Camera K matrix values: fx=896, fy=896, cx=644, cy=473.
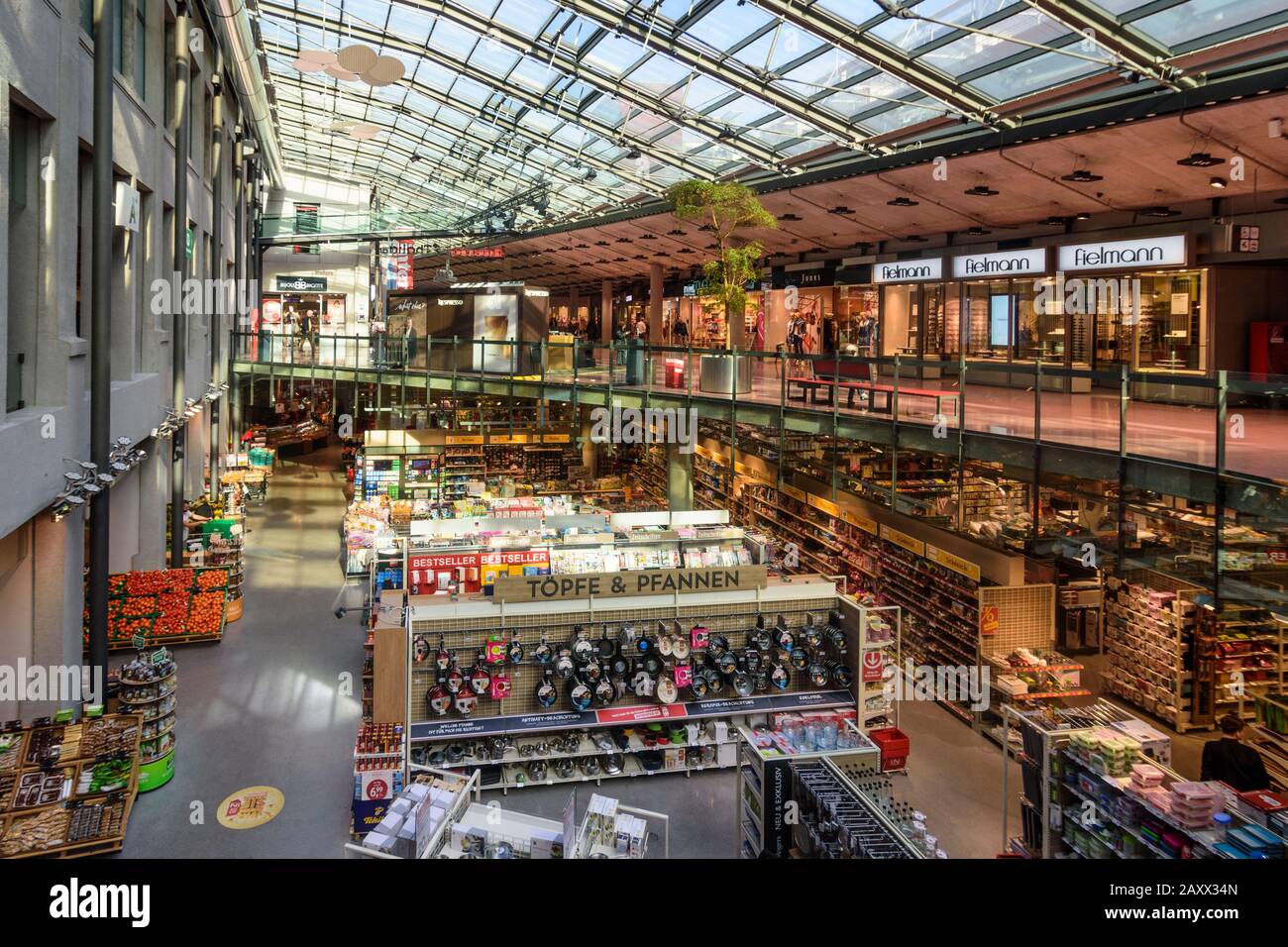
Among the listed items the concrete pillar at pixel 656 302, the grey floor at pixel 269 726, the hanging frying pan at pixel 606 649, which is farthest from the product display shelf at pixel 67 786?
the concrete pillar at pixel 656 302

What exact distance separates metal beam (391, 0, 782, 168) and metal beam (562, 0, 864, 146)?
182 centimetres

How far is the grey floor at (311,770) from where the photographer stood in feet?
24.3

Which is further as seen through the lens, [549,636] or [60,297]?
[549,636]

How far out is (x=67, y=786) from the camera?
6.96m

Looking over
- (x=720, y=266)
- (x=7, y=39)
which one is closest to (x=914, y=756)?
(x=720, y=266)

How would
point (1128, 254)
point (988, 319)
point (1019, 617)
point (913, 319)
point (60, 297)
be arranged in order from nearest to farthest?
1. point (60, 297)
2. point (1019, 617)
3. point (1128, 254)
4. point (988, 319)
5. point (913, 319)

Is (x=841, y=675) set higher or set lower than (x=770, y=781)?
lower

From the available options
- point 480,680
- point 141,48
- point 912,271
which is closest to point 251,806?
point 480,680

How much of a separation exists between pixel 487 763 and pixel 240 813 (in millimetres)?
2100

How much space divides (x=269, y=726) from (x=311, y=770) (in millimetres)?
1281

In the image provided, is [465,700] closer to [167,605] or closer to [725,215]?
[167,605]

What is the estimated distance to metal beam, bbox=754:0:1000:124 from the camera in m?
12.3
